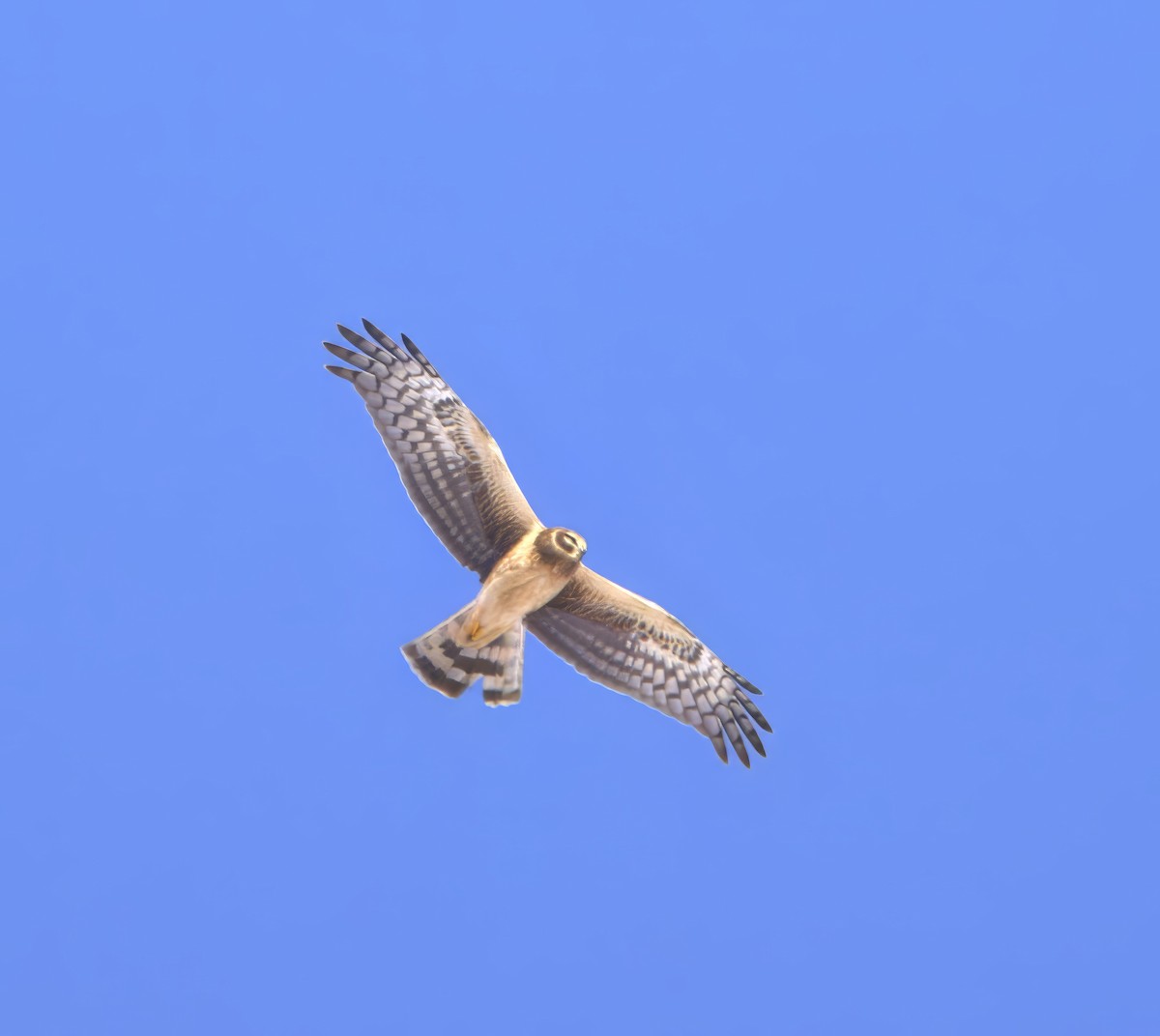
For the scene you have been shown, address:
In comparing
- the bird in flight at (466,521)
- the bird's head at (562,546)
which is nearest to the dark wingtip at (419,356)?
the bird in flight at (466,521)

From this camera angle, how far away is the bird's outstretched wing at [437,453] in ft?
30.1

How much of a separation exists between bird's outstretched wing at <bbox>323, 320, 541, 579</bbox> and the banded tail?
0.40m

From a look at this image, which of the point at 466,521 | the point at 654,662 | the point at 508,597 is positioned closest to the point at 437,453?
the point at 466,521

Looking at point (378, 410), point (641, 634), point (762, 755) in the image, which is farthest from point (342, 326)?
point (762, 755)

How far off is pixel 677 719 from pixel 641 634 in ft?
1.59

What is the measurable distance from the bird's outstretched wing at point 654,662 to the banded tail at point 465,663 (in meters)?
0.26

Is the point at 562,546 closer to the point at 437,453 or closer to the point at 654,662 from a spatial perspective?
the point at 437,453

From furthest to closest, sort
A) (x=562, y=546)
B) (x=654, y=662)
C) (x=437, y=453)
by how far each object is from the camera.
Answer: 1. (x=654, y=662)
2. (x=437, y=453)
3. (x=562, y=546)

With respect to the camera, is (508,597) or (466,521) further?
(466,521)

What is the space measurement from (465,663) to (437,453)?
1.09 metres

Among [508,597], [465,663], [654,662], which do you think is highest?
[654,662]

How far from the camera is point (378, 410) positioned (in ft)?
30.1

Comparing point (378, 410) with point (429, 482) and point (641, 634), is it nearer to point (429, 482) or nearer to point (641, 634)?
point (429, 482)

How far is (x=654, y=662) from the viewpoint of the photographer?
Result: 9.59m
